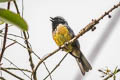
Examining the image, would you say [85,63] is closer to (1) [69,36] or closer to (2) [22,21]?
(1) [69,36]

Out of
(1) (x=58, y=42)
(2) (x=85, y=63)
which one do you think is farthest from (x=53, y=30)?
(2) (x=85, y=63)

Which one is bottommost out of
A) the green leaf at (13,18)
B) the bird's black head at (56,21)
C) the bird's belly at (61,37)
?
the green leaf at (13,18)

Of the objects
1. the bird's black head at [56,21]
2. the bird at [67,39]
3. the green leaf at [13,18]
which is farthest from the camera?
the bird's black head at [56,21]

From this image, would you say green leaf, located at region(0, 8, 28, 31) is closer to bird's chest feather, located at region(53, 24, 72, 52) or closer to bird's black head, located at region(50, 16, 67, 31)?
bird's chest feather, located at region(53, 24, 72, 52)

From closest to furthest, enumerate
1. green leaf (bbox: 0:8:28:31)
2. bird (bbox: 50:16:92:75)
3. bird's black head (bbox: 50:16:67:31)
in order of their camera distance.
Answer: green leaf (bbox: 0:8:28:31)
bird (bbox: 50:16:92:75)
bird's black head (bbox: 50:16:67:31)

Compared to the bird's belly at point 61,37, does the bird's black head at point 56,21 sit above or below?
above

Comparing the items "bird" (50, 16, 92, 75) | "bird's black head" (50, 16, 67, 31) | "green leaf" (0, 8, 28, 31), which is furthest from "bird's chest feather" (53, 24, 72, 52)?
"green leaf" (0, 8, 28, 31)

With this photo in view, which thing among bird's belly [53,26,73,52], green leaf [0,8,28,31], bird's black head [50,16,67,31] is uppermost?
bird's black head [50,16,67,31]

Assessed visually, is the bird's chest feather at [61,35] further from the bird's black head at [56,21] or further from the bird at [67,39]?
the bird's black head at [56,21]

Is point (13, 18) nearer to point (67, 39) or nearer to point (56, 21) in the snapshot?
point (67, 39)

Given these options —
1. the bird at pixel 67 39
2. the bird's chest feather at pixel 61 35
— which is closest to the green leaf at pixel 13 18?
the bird at pixel 67 39

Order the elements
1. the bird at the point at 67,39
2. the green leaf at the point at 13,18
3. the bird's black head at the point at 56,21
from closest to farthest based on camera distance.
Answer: the green leaf at the point at 13,18 < the bird at the point at 67,39 < the bird's black head at the point at 56,21

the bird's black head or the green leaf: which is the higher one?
A: the bird's black head

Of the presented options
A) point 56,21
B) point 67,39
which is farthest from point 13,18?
point 56,21
